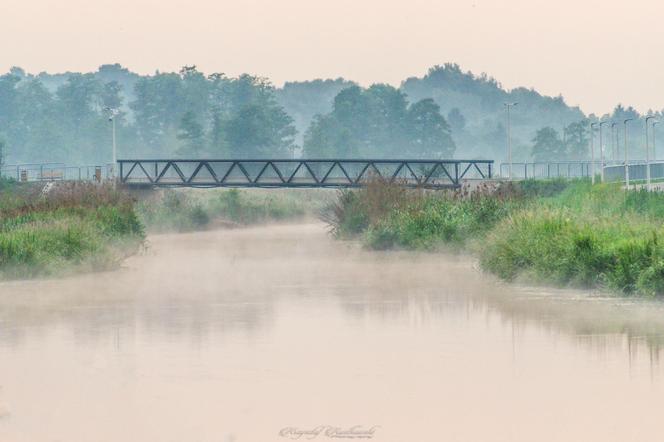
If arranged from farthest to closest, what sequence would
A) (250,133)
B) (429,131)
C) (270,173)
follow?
(429,131)
(270,173)
(250,133)

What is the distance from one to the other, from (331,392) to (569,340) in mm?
6928

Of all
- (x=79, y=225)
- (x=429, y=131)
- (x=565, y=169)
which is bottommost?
(x=79, y=225)

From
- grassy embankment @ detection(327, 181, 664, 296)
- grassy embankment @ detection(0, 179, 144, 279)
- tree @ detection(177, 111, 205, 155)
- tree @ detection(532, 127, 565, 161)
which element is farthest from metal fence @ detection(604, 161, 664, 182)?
tree @ detection(532, 127, 565, 161)

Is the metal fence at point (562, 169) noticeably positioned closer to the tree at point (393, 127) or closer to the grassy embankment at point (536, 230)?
the tree at point (393, 127)

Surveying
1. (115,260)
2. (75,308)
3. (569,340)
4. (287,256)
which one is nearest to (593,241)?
(569,340)

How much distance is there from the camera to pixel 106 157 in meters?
Result: 179

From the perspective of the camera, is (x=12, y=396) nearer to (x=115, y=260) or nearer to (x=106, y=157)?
(x=115, y=260)

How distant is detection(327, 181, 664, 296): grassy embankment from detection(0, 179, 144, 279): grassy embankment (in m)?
10.7

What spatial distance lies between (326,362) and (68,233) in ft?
73.8

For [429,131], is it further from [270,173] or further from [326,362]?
[326,362]

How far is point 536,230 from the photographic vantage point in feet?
128

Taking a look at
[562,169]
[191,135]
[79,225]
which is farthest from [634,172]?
[562,169]

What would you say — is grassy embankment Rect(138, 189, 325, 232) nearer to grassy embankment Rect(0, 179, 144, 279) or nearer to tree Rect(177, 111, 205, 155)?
grassy embankment Rect(0, 179, 144, 279)

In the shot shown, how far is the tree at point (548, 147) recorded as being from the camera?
190250mm
